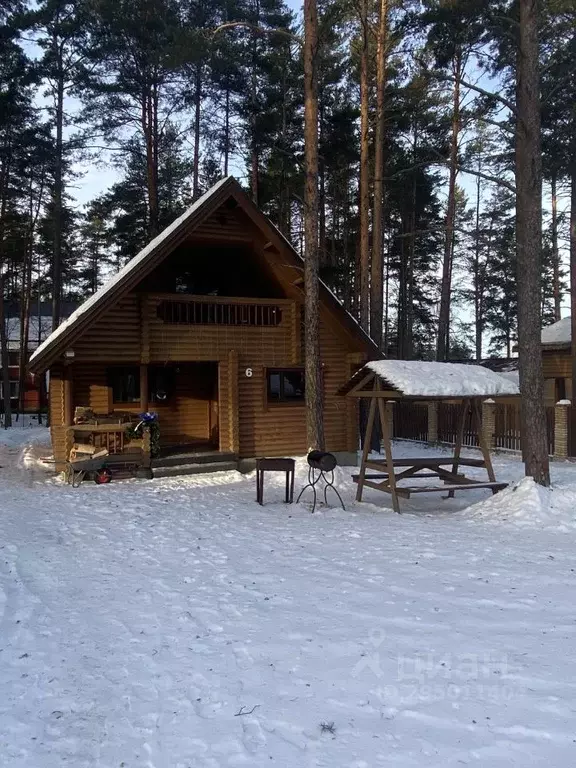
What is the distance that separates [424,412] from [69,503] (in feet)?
45.9

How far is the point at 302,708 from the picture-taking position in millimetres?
3738

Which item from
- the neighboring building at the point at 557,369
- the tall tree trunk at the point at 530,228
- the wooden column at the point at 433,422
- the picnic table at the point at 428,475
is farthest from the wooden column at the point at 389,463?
the neighboring building at the point at 557,369

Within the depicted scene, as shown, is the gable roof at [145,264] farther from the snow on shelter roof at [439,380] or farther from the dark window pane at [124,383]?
the snow on shelter roof at [439,380]

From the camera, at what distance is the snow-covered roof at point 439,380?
1002 centimetres

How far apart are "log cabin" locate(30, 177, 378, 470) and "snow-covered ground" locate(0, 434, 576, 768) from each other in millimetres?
5994

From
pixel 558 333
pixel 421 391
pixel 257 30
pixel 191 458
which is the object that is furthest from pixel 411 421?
pixel 257 30

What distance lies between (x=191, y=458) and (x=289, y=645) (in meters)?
10.2

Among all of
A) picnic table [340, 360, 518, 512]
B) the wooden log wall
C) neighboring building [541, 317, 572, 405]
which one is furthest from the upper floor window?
neighboring building [541, 317, 572, 405]

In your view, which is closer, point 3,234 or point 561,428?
point 561,428

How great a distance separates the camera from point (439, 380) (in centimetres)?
1030

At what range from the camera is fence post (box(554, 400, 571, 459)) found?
16547 millimetres

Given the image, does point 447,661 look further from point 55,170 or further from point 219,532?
point 55,170

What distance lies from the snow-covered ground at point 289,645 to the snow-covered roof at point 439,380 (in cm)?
225

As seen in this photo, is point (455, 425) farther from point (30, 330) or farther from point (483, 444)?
point (30, 330)
